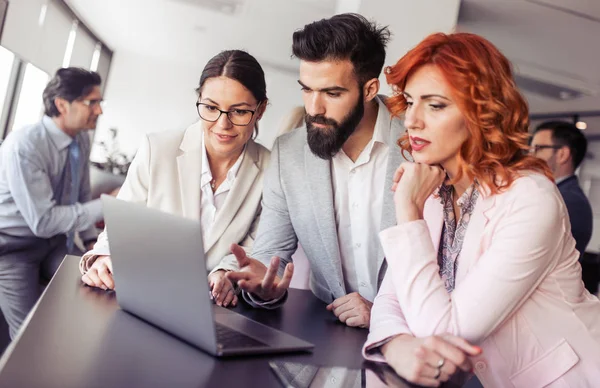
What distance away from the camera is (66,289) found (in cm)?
138

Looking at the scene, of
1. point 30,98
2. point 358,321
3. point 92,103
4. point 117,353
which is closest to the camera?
point 117,353

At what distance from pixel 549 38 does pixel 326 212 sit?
14.9ft

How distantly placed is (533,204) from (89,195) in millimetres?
2973

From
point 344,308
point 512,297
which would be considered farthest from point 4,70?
point 512,297

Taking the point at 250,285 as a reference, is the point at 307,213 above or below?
above

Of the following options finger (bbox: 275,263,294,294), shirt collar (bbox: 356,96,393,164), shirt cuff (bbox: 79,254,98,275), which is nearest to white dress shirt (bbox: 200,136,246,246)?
shirt collar (bbox: 356,96,393,164)

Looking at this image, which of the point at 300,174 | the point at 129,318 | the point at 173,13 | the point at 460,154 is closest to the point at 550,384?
the point at 460,154

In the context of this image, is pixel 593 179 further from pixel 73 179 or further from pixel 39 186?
pixel 39 186

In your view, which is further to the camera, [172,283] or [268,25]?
[268,25]

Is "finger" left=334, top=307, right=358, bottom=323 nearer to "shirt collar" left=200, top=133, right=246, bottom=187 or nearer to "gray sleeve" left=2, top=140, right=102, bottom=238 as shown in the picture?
"shirt collar" left=200, top=133, right=246, bottom=187

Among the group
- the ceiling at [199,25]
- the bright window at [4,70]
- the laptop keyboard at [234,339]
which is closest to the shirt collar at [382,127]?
the laptop keyboard at [234,339]

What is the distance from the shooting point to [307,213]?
192cm

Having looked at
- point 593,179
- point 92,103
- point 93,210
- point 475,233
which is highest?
point 593,179

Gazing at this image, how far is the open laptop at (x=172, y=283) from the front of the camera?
0.94 metres
